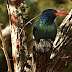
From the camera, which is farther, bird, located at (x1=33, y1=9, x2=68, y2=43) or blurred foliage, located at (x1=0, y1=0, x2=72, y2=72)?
blurred foliage, located at (x1=0, y1=0, x2=72, y2=72)

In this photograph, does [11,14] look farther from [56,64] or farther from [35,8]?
[35,8]

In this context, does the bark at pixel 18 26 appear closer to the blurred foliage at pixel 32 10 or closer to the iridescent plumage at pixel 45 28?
the iridescent plumage at pixel 45 28

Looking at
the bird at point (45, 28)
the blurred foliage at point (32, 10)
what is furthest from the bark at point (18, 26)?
the blurred foliage at point (32, 10)

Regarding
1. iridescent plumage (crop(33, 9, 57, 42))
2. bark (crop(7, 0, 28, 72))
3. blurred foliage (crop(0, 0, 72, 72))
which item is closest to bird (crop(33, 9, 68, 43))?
iridescent plumage (crop(33, 9, 57, 42))

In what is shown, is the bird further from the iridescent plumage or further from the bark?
the bark

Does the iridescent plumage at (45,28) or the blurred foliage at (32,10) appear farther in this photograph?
the blurred foliage at (32,10)

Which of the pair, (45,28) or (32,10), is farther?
(32,10)

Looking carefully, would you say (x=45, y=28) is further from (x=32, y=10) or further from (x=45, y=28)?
(x=32, y=10)

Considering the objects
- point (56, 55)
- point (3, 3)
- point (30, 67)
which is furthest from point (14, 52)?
point (3, 3)

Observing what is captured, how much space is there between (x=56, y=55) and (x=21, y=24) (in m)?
0.48

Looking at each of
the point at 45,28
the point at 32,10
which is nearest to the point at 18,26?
the point at 45,28

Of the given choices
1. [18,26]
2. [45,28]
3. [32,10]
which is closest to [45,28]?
[45,28]

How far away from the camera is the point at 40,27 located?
1.30 m

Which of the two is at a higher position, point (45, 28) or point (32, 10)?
point (32, 10)
